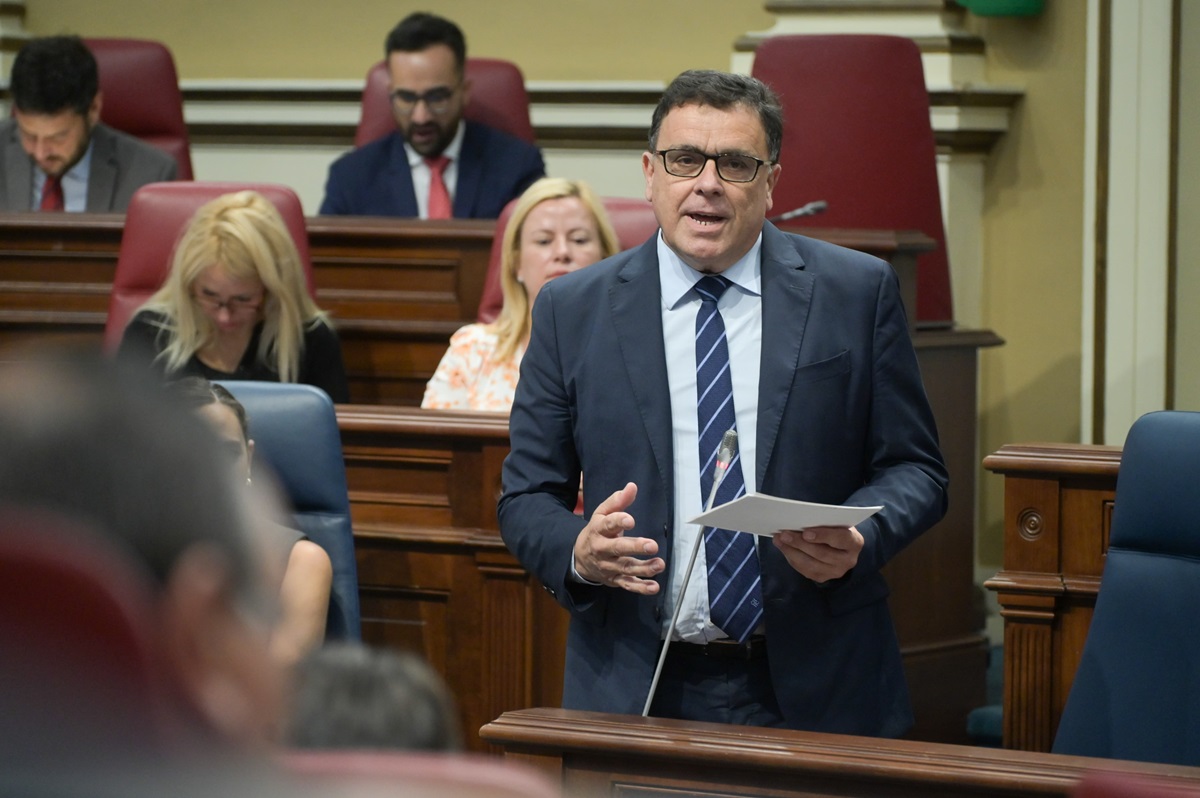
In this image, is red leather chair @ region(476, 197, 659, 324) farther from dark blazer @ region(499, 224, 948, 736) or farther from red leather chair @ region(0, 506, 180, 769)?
red leather chair @ region(0, 506, 180, 769)

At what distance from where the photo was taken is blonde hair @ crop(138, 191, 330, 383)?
3.07 meters

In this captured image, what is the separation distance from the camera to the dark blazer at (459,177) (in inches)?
161

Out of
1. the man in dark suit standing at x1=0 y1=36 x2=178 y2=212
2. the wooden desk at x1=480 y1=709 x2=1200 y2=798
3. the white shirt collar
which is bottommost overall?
the wooden desk at x1=480 y1=709 x2=1200 y2=798

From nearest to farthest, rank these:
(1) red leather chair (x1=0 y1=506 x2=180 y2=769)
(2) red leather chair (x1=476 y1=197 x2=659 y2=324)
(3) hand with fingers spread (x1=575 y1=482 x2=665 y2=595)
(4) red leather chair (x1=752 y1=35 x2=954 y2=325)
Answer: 1. (1) red leather chair (x1=0 y1=506 x2=180 y2=769)
2. (3) hand with fingers spread (x1=575 y1=482 x2=665 y2=595)
3. (2) red leather chair (x1=476 y1=197 x2=659 y2=324)
4. (4) red leather chair (x1=752 y1=35 x2=954 y2=325)

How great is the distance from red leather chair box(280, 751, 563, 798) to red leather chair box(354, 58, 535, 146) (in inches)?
152

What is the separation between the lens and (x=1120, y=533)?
1.86 meters

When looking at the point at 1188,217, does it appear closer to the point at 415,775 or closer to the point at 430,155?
the point at 430,155

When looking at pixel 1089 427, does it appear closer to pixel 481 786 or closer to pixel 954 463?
pixel 954 463

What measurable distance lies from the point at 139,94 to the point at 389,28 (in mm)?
1139

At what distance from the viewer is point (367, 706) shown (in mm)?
617

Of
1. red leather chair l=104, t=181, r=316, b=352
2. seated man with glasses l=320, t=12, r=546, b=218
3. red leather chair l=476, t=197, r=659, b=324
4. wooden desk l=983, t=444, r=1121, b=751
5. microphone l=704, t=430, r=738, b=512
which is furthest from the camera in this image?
seated man with glasses l=320, t=12, r=546, b=218

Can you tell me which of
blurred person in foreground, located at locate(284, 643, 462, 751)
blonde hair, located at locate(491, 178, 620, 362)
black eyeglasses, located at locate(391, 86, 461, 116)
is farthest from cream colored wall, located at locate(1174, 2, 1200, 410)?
blurred person in foreground, located at locate(284, 643, 462, 751)

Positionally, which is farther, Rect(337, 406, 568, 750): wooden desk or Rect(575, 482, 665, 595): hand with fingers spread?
Rect(337, 406, 568, 750): wooden desk

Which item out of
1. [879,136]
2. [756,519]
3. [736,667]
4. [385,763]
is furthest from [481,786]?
[879,136]
